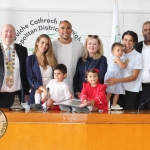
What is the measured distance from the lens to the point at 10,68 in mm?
4918

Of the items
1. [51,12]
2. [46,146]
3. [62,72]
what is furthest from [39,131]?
[51,12]

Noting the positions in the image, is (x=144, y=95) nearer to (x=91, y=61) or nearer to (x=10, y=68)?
(x=91, y=61)

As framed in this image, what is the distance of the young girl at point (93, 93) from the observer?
4.40m

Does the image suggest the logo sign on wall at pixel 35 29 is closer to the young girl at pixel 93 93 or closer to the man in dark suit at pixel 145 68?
the man in dark suit at pixel 145 68

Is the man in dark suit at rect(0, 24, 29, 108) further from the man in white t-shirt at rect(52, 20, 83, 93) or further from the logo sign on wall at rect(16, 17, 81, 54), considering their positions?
the logo sign on wall at rect(16, 17, 81, 54)

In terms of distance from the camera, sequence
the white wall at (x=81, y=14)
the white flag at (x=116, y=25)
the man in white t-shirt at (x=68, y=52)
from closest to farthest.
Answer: the man in white t-shirt at (x=68, y=52) < the white flag at (x=116, y=25) < the white wall at (x=81, y=14)

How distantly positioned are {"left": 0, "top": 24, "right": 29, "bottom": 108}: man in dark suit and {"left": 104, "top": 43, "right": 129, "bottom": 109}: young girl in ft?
3.12

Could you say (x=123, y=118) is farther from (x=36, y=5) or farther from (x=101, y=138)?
(x=36, y=5)

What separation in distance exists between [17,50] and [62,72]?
2.00ft

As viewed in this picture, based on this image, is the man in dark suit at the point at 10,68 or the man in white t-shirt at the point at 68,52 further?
the man in white t-shirt at the point at 68,52

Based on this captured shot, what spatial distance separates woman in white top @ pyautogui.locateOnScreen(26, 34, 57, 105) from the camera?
490 centimetres

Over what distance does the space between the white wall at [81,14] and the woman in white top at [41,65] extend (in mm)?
1905

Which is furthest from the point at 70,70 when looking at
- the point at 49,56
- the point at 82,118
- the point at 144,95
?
the point at 82,118

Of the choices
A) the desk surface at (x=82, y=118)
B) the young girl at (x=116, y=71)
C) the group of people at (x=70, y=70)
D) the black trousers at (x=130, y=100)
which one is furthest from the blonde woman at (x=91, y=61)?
the desk surface at (x=82, y=118)
